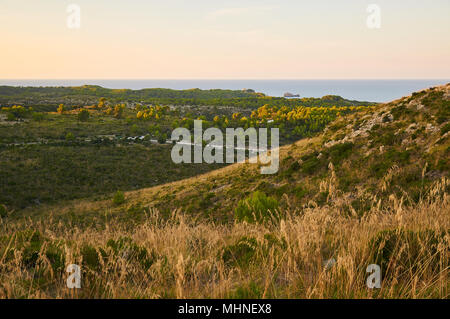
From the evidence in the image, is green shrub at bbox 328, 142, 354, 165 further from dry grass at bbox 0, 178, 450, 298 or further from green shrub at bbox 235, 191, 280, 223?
dry grass at bbox 0, 178, 450, 298

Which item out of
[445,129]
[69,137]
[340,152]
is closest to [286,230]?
[445,129]

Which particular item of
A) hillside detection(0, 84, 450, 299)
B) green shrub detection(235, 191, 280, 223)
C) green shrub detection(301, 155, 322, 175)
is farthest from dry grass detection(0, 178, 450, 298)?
green shrub detection(301, 155, 322, 175)

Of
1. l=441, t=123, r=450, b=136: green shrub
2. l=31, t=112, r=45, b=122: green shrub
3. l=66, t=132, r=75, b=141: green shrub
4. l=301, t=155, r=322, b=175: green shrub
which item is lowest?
l=301, t=155, r=322, b=175: green shrub

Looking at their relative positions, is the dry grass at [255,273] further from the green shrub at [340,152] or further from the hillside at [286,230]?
the green shrub at [340,152]

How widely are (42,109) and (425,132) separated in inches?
5294

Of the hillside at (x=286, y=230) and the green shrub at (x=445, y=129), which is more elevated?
the green shrub at (x=445, y=129)

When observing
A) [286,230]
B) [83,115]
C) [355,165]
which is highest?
[83,115]

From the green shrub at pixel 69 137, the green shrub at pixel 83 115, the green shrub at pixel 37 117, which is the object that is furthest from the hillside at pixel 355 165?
the green shrub at pixel 37 117

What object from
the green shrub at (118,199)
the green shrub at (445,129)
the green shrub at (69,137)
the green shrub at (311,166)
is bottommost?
the green shrub at (118,199)

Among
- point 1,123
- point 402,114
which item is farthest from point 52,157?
point 402,114

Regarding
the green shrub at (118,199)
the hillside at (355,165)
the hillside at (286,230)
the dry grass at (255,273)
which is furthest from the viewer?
the green shrub at (118,199)

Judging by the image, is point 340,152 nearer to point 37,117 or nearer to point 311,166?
point 311,166

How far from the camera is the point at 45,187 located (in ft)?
156
